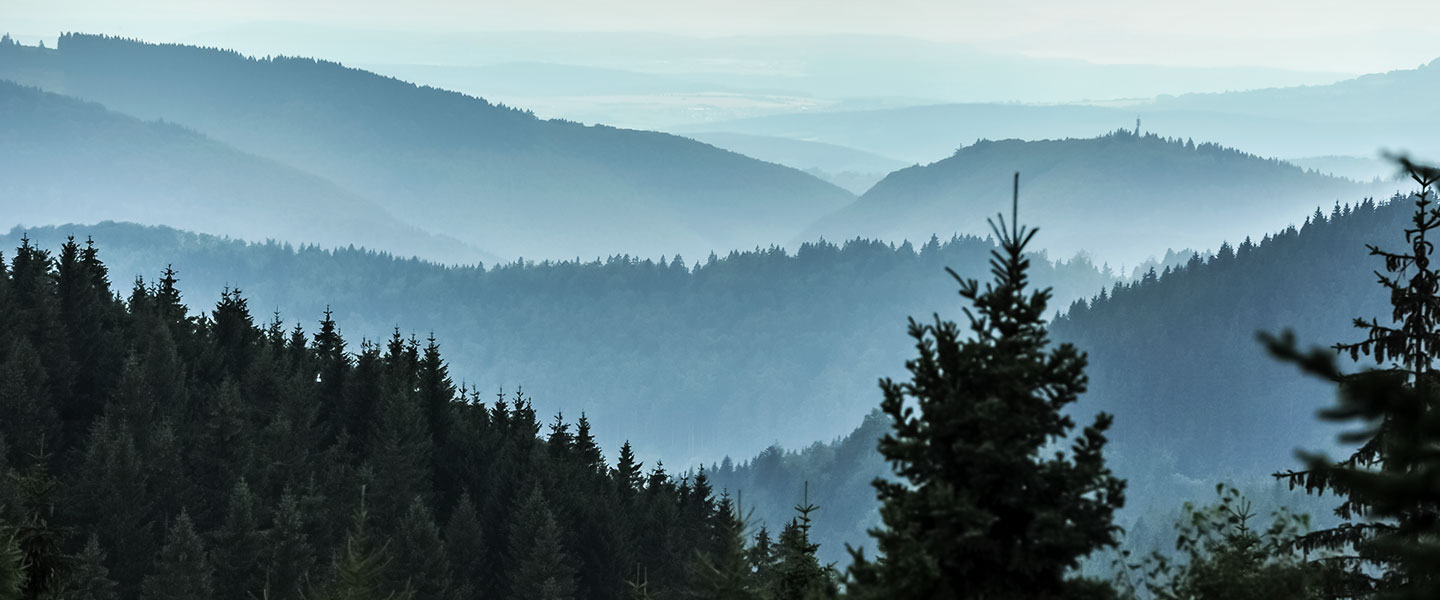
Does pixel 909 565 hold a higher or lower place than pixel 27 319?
lower

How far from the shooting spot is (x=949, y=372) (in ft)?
46.8

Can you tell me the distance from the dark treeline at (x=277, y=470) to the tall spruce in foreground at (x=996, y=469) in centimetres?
4384

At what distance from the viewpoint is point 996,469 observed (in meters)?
14.0

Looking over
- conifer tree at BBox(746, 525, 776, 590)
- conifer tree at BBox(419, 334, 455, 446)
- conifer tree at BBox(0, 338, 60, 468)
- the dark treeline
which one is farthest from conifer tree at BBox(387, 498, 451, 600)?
conifer tree at BBox(746, 525, 776, 590)

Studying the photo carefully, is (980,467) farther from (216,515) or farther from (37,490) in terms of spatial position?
(216,515)

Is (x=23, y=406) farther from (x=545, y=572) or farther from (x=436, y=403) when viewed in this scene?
(x=436, y=403)

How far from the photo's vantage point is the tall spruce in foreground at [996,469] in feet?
A: 45.1

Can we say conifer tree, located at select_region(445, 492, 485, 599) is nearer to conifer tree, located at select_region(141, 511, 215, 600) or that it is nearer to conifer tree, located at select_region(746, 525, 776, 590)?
conifer tree, located at select_region(141, 511, 215, 600)

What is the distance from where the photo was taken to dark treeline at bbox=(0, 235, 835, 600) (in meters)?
67.6

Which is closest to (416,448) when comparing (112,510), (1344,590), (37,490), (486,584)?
(486,584)

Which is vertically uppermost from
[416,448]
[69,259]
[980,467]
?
[69,259]

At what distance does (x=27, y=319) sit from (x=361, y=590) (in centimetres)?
6585

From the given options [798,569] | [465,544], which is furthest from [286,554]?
[798,569]

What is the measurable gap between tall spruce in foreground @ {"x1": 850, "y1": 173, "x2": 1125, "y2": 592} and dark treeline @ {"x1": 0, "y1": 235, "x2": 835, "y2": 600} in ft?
144
